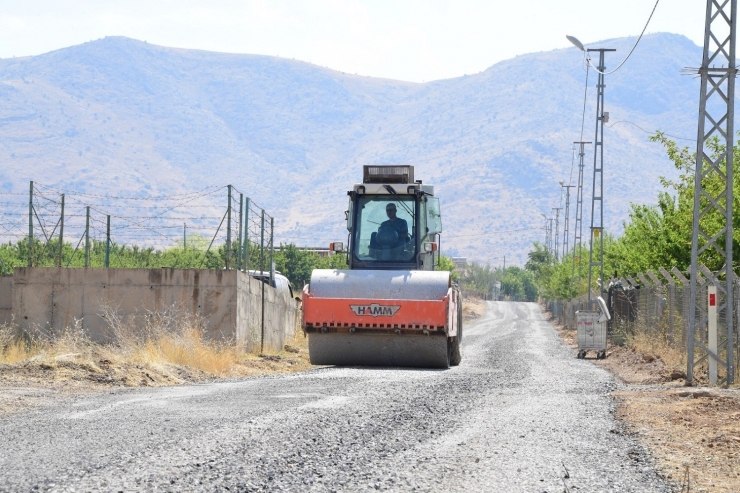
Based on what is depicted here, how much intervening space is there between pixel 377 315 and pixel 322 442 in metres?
10.7

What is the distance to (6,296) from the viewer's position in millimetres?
28500

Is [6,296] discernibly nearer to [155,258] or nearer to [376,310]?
[376,310]

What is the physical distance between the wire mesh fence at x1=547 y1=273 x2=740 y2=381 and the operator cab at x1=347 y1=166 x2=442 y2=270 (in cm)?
556

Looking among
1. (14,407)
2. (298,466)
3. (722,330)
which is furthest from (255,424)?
(722,330)

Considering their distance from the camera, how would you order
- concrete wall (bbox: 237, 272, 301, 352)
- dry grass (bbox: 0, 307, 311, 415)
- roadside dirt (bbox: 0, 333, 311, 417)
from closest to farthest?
roadside dirt (bbox: 0, 333, 311, 417), dry grass (bbox: 0, 307, 311, 415), concrete wall (bbox: 237, 272, 301, 352)

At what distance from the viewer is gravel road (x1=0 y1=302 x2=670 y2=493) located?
8.97 m

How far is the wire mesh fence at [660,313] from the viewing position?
22.2 meters

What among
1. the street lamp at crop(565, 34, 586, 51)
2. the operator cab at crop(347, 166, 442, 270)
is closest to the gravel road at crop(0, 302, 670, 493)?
the operator cab at crop(347, 166, 442, 270)

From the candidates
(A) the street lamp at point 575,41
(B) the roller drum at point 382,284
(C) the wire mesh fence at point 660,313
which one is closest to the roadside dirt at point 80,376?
(B) the roller drum at point 382,284

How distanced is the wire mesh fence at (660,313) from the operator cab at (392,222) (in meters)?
5.56

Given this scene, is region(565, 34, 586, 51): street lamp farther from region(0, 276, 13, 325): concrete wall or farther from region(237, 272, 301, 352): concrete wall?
region(0, 276, 13, 325): concrete wall

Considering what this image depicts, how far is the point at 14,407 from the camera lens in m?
14.3

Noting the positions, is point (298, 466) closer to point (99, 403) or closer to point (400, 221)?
point (99, 403)

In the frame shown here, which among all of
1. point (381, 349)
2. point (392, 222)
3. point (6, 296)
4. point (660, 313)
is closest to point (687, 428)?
point (381, 349)
